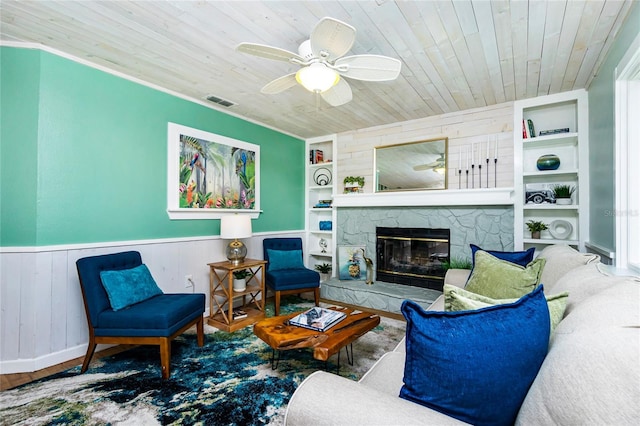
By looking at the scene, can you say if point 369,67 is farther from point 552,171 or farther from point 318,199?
point 318,199

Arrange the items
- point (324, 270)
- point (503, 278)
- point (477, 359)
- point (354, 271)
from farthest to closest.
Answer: point (324, 270) < point (354, 271) < point (503, 278) < point (477, 359)

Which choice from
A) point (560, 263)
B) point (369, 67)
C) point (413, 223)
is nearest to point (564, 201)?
point (413, 223)

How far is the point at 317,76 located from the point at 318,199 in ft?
10.2

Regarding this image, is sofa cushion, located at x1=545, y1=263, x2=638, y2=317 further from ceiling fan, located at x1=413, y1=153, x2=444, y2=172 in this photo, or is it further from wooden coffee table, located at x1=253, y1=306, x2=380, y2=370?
ceiling fan, located at x1=413, y1=153, x2=444, y2=172

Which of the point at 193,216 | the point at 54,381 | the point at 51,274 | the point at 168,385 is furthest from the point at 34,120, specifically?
the point at 168,385

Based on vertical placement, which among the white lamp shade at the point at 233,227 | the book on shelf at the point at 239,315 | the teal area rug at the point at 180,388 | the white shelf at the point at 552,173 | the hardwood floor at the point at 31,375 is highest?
the white shelf at the point at 552,173

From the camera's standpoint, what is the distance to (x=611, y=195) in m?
2.12

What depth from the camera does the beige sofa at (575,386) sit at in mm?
576

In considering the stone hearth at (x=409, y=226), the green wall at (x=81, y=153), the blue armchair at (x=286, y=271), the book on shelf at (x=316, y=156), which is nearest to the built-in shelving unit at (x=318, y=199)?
the book on shelf at (x=316, y=156)

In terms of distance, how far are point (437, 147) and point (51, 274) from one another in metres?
4.08

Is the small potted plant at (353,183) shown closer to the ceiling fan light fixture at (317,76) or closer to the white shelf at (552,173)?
the white shelf at (552,173)

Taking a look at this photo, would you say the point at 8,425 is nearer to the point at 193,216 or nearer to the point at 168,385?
the point at 168,385

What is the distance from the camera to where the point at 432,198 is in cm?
362

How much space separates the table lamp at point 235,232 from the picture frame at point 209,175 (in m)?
0.35
